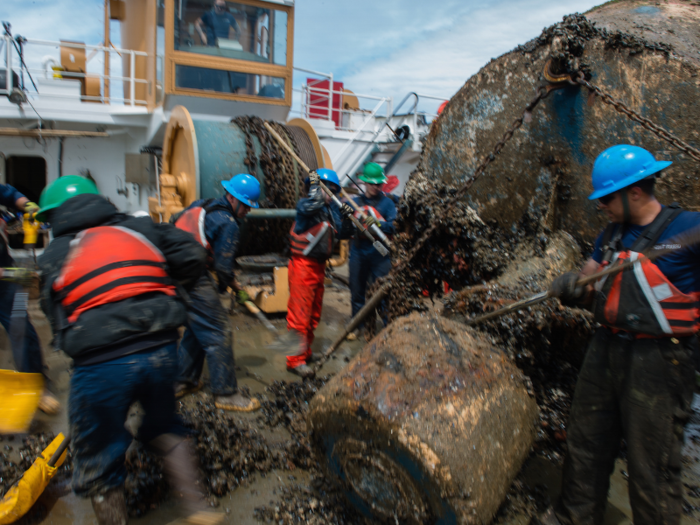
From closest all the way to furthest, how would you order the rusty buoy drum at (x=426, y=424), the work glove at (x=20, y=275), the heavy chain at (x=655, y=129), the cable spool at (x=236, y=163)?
the rusty buoy drum at (x=426, y=424) → the heavy chain at (x=655, y=129) → the work glove at (x=20, y=275) → the cable spool at (x=236, y=163)

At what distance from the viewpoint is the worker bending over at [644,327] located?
183cm

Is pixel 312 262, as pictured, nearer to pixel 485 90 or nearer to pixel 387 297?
pixel 387 297

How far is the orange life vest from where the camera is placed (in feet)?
5.98

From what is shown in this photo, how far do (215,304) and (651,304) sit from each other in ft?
8.65

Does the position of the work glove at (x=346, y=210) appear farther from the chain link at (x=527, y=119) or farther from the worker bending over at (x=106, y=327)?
the worker bending over at (x=106, y=327)

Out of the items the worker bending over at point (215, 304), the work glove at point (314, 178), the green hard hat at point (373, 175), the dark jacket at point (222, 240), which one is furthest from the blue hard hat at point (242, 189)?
the green hard hat at point (373, 175)

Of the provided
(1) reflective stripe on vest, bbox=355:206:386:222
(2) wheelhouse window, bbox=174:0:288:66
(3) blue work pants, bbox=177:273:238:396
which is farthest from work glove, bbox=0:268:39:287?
(2) wheelhouse window, bbox=174:0:288:66

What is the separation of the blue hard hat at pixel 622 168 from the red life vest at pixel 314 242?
263cm

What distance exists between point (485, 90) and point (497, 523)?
2.64 m

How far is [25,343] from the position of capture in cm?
336

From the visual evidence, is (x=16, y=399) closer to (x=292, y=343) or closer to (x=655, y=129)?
(x=292, y=343)

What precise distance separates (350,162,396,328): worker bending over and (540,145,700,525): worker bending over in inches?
103

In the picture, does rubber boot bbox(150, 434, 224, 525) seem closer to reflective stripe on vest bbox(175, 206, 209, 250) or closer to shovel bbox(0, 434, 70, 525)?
shovel bbox(0, 434, 70, 525)

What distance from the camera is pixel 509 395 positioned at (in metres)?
2.04
